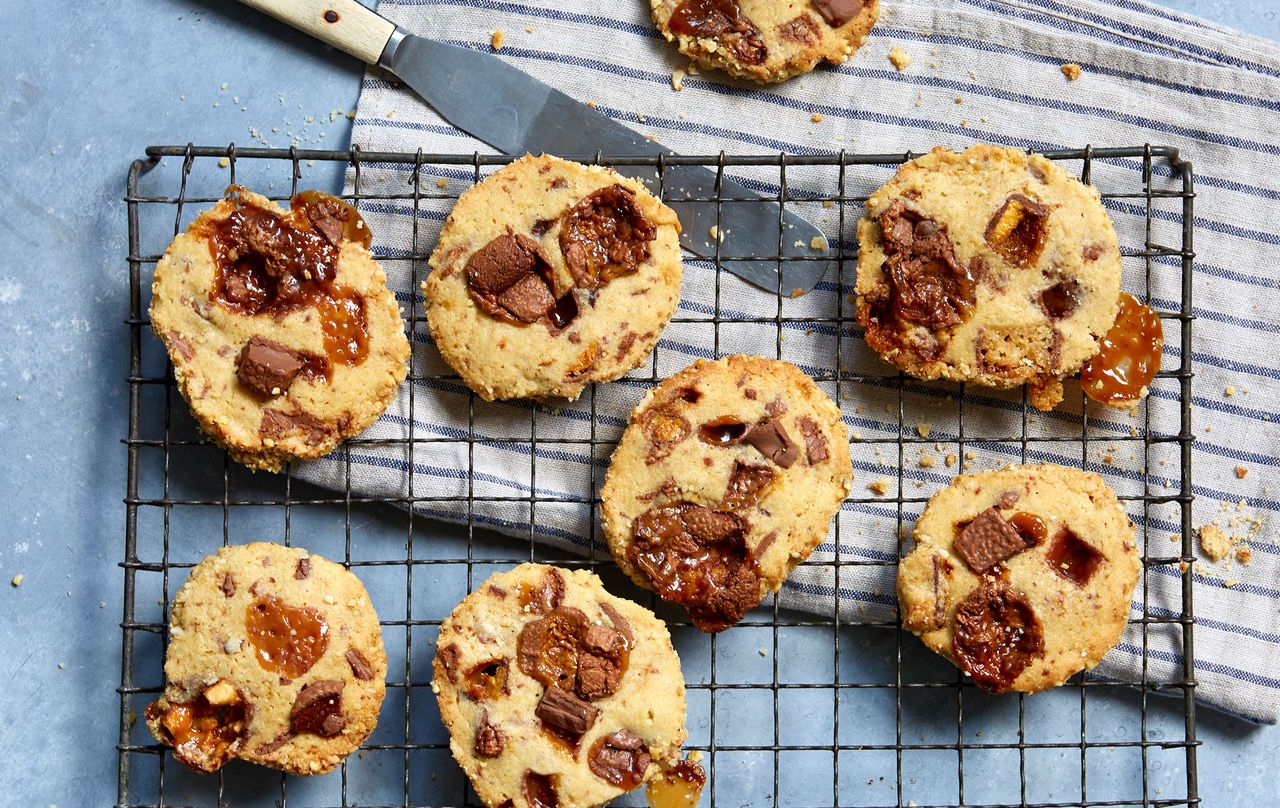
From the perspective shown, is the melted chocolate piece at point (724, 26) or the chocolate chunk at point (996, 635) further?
the melted chocolate piece at point (724, 26)

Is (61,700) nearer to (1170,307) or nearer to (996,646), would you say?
(996,646)

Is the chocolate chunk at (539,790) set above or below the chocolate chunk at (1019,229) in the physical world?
below

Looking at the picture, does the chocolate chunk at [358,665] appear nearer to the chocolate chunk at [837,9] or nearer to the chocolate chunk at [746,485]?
the chocolate chunk at [746,485]

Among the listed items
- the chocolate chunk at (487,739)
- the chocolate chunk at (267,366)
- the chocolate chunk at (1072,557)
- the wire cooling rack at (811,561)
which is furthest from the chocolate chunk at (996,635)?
the chocolate chunk at (267,366)

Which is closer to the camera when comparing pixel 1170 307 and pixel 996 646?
pixel 996 646

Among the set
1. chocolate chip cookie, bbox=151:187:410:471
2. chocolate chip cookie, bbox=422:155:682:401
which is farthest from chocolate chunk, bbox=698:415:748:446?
chocolate chip cookie, bbox=151:187:410:471

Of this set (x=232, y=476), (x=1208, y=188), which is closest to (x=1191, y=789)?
(x=1208, y=188)

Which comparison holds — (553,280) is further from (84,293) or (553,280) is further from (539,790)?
(84,293)
